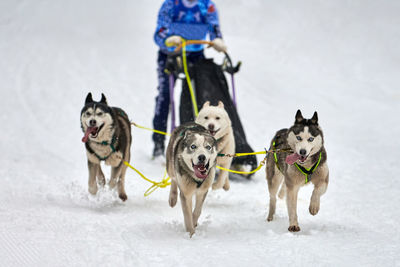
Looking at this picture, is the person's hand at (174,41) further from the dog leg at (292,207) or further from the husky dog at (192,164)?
the dog leg at (292,207)

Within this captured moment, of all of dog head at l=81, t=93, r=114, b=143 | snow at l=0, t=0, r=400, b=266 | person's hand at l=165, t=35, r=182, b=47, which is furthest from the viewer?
person's hand at l=165, t=35, r=182, b=47

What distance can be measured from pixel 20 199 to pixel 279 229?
2088 millimetres

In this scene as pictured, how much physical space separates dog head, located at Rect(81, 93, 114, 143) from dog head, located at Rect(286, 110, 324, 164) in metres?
1.52

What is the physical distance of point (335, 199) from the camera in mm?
4105

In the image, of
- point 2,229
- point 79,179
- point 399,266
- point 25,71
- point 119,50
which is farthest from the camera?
point 119,50

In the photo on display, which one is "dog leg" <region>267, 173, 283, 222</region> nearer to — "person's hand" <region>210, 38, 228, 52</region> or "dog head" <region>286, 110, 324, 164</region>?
"dog head" <region>286, 110, 324, 164</region>

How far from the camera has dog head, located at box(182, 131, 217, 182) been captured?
2.76 m

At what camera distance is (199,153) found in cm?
275

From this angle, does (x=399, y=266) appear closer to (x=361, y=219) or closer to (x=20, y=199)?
(x=361, y=219)

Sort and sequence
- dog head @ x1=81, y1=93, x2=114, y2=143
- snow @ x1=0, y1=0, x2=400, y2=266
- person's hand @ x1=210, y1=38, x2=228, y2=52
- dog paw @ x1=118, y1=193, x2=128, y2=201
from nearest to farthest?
snow @ x1=0, y1=0, x2=400, y2=266 → dog head @ x1=81, y1=93, x2=114, y2=143 → dog paw @ x1=118, y1=193, x2=128, y2=201 → person's hand @ x1=210, y1=38, x2=228, y2=52

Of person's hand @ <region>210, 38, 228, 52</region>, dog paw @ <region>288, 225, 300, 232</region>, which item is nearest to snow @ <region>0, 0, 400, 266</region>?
dog paw @ <region>288, 225, 300, 232</region>

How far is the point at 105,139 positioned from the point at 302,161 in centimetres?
167

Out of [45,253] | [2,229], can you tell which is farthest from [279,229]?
[2,229]

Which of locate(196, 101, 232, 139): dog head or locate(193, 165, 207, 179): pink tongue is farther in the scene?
locate(196, 101, 232, 139): dog head
